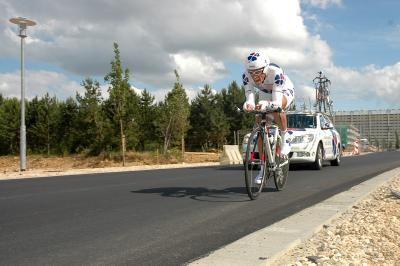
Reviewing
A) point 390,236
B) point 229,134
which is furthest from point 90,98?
point 390,236

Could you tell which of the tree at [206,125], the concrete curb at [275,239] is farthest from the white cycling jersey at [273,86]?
the tree at [206,125]

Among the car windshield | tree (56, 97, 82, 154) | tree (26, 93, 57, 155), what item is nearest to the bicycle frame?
the car windshield

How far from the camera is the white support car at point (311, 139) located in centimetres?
1411

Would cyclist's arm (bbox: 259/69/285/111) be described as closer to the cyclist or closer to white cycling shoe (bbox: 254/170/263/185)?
the cyclist

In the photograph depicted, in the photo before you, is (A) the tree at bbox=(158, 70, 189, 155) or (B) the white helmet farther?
(A) the tree at bbox=(158, 70, 189, 155)

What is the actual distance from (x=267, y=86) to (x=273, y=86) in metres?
0.15

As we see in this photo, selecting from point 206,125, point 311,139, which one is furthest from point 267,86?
point 206,125

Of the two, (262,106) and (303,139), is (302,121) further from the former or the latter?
(262,106)

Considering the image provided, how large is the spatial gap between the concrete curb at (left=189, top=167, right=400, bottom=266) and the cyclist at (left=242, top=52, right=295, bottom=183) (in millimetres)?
1600

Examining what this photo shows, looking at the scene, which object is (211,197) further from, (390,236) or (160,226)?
(390,236)

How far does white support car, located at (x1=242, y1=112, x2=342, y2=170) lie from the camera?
1411 cm

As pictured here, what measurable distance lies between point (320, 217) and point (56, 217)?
3124 millimetres

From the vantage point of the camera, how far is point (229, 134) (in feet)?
196

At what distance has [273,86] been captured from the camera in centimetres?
744
